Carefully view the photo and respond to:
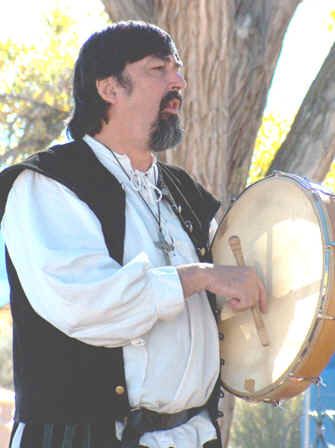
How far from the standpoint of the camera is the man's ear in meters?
3.52

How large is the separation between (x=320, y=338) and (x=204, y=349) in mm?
343

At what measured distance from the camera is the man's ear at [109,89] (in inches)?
138

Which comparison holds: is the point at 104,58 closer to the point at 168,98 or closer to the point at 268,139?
the point at 168,98

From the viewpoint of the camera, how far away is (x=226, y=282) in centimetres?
319

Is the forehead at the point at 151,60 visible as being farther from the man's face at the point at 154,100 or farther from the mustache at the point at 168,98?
the mustache at the point at 168,98

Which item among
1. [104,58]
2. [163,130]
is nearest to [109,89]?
[104,58]

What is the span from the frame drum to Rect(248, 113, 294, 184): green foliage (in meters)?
8.83

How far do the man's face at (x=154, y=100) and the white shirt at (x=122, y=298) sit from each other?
0.29m

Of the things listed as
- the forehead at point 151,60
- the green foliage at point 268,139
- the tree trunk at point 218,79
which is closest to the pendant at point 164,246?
the forehead at point 151,60

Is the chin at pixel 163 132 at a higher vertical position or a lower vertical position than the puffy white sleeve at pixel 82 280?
higher

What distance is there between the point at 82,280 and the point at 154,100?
685mm

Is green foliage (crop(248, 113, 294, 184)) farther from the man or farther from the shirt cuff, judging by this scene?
the shirt cuff

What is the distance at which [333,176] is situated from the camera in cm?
1336

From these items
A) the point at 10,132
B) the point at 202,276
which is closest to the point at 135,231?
the point at 202,276
